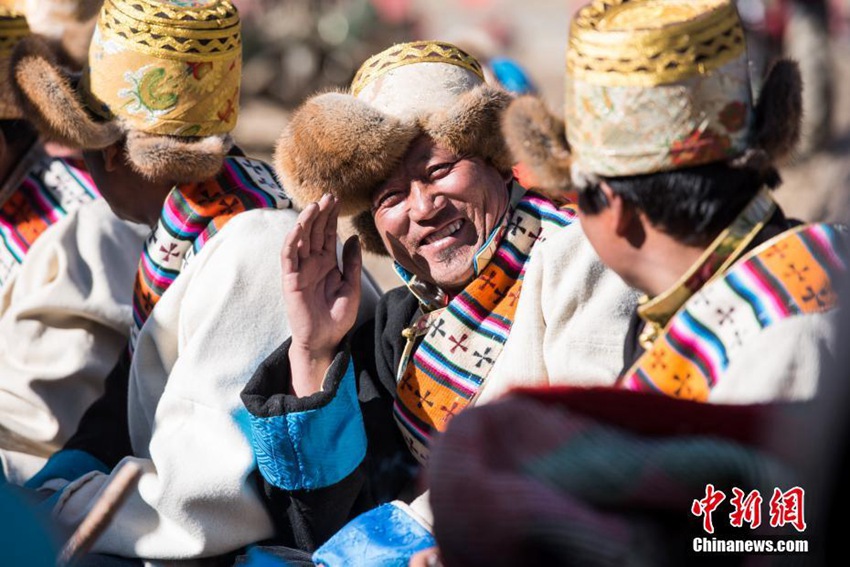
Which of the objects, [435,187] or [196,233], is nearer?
[435,187]

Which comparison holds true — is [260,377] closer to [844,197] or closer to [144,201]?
[144,201]

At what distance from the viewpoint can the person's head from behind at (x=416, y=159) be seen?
9.28 ft

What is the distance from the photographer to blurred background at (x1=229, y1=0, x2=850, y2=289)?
7.96 meters

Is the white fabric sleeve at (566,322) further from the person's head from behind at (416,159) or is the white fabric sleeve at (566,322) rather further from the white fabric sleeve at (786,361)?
the white fabric sleeve at (786,361)

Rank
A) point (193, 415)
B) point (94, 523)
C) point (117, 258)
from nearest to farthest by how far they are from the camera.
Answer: point (94, 523) → point (193, 415) → point (117, 258)

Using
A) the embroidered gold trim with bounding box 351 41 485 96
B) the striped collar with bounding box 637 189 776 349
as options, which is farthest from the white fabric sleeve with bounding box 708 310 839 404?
the embroidered gold trim with bounding box 351 41 485 96

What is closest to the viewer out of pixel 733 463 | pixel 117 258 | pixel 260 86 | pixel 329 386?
pixel 733 463

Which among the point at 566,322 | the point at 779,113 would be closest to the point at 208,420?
the point at 566,322

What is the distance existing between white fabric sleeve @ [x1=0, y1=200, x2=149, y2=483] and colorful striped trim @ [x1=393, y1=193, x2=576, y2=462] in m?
1.19

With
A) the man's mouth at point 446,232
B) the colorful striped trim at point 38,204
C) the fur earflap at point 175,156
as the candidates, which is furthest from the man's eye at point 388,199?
the colorful striped trim at point 38,204

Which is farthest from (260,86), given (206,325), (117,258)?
(206,325)

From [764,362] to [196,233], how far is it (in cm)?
175

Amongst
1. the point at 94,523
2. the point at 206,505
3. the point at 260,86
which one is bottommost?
→ the point at 260,86

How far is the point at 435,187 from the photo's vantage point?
113 inches
